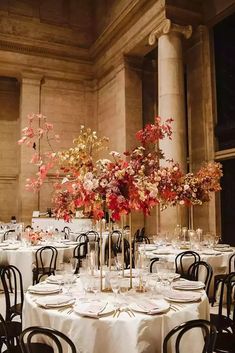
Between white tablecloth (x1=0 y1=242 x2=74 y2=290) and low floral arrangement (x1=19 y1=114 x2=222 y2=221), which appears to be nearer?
low floral arrangement (x1=19 y1=114 x2=222 y2=221)

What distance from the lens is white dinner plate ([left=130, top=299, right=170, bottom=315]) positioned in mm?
2418

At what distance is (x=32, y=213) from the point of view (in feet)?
44.3

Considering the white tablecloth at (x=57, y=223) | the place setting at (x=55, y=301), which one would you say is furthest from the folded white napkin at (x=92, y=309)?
the white tablecloth at (x=57, y=223)

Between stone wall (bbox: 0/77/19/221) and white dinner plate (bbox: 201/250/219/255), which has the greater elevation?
stone wall (bbox: 0/77/19/221)

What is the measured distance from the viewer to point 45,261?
6297mm

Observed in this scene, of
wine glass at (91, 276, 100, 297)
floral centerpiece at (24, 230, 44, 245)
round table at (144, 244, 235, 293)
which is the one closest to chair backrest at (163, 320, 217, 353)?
wine glass at (91, 276, 100, 297)

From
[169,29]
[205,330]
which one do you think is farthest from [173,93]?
[205,330]

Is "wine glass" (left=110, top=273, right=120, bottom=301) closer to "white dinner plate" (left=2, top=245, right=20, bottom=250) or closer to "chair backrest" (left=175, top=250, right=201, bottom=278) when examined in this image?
"chair backrest" (left=175, top=250, right=201, bottom=278)

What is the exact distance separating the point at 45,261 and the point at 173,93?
18.0ft

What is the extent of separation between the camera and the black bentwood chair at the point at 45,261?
19.1ft

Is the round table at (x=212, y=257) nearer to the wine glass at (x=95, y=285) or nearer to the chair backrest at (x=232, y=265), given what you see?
the chair backrest at (x=232, y=265)

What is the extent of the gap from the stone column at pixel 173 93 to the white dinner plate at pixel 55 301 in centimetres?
670

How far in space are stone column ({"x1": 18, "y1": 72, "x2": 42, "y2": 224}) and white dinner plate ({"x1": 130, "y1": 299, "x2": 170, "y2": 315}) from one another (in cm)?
1135

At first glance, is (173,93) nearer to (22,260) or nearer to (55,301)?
(22,260)
